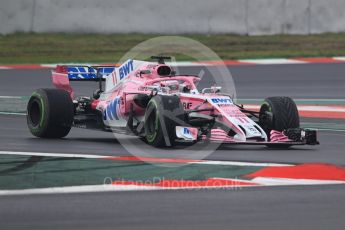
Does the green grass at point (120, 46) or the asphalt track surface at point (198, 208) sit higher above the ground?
the green grass at point (120, 46)

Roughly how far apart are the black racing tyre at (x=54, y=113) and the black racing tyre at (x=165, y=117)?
163 centimetres

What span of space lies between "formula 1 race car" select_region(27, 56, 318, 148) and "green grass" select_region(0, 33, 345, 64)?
10.3 m

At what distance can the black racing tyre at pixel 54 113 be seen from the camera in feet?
45.4

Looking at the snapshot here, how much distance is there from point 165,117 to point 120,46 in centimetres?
1385

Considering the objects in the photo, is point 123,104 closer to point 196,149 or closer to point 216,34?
point 196,149

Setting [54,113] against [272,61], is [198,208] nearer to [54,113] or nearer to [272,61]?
[54,113]

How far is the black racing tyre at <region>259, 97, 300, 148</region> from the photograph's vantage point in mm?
13039

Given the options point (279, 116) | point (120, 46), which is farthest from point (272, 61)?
point (279, 116)

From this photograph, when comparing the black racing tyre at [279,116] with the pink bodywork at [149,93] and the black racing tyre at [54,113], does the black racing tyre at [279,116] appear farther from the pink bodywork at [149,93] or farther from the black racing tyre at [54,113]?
the black racing tyre at [54,113]

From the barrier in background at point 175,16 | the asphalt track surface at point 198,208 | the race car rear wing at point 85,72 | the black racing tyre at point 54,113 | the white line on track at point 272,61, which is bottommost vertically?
the asphalt track surface at point 198,208

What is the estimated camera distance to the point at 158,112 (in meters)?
12.4

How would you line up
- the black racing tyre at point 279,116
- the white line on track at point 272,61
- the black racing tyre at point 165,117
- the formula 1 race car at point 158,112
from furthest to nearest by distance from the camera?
the white line on track at point 272,61 → the black racing tyre at point 279,116 → the formula 1 race car at point 158,112 → the black racing tyre at point 165,117

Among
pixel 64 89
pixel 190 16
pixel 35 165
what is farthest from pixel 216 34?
pixel 35 165

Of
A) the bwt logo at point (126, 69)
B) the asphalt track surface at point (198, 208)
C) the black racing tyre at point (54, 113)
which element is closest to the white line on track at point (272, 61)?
the bwt logo at point (126, 69)
